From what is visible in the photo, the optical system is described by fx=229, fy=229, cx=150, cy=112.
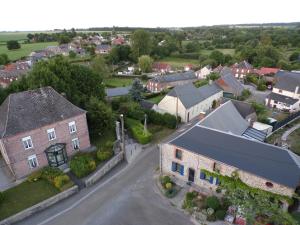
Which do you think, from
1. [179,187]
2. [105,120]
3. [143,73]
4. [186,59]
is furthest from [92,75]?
[186,59]

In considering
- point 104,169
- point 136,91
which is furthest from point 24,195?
point 136,91

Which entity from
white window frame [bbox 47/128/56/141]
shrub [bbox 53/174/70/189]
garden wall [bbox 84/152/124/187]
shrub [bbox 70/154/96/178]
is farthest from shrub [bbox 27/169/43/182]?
garden wall [bbox 84/152/124/187]

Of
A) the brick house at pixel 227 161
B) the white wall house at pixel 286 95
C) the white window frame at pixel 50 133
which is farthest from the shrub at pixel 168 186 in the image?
the white wall house at pixel 286 95

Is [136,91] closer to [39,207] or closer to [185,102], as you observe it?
[185,102]

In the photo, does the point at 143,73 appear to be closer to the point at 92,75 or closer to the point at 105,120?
the point at 92,75

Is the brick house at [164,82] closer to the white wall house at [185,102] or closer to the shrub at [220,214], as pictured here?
the white wall house at [185,102]

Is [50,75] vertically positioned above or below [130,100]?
above
